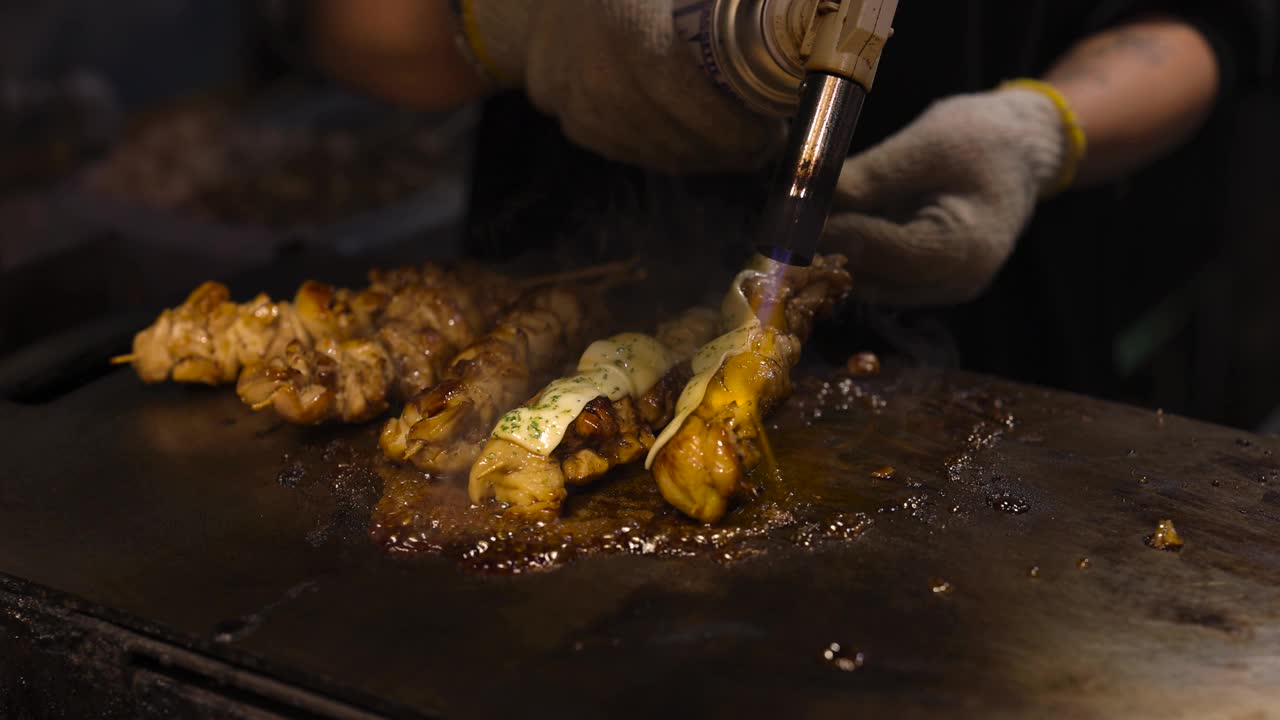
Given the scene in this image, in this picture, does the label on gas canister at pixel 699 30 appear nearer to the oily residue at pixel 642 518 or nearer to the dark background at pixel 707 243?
the dark background at pixel 707 243

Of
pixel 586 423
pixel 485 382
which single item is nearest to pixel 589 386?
pixel 586 423

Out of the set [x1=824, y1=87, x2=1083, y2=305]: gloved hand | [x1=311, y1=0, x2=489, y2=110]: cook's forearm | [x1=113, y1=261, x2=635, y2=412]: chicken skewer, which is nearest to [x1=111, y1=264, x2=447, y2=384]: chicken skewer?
[x1=113, y1=261, x2=635, y2=412]: chicken skewer

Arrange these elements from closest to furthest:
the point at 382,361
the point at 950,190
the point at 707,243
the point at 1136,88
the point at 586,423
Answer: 1. the point at 586,423
2. the point at 382,361
3. the point at 950,190
4. the point at 1136,88
5. the point at 707,243

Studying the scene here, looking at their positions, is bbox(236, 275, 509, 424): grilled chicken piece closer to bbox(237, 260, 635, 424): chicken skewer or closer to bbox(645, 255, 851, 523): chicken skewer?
bbox(237, 260, 635, 424): chicken skewer

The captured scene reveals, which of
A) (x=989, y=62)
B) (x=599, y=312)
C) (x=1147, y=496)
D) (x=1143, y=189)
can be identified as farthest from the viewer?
(x=1143, y=189)

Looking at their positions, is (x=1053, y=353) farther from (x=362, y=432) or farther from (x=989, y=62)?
(x=362, y=432)

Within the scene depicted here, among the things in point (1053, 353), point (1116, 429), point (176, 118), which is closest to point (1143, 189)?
point (1053, 353)

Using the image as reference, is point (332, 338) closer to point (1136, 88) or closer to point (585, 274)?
point (585, 274)
